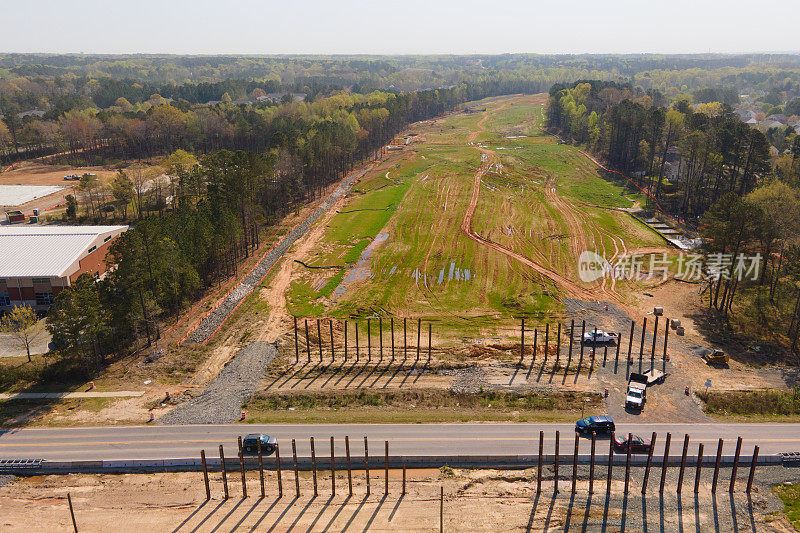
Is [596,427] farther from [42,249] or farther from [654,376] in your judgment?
[42,249]

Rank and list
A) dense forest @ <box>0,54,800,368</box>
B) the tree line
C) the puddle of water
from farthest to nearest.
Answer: the puddle of water, dense forest @ <box>0,54,800,368</box>, the tree line

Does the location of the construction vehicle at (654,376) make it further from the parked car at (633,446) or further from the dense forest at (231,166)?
the dense forest at (231,166)

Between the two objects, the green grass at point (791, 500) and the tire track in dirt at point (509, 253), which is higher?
the tire track in dirt at point (509, 253)

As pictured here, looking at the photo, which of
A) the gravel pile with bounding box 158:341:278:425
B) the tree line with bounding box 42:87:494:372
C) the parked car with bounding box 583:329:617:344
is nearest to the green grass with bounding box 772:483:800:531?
the parked car with bounding box 583:329:617:344

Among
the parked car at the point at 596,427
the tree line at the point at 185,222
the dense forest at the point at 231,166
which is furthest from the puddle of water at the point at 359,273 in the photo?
the parked car at the point at 596,427

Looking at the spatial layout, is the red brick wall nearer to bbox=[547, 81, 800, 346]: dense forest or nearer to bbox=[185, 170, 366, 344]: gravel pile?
bbox=[185, 170, 366, 344]: gravel pile

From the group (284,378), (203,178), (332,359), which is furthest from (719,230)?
(203,178)
